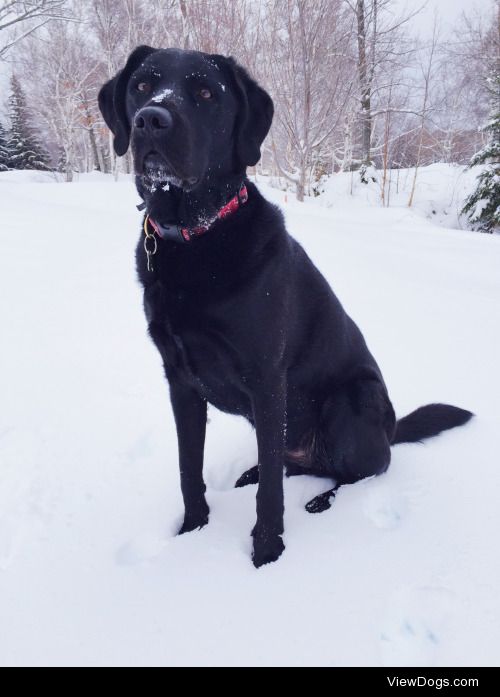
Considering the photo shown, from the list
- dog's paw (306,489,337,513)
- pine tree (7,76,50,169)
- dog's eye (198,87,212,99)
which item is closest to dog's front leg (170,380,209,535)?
dog's paw (306,489,337,513)

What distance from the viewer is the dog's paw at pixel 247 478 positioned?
184 centimetres

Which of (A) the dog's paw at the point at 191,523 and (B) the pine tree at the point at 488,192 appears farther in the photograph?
(B) the pine tree at the point at 488,192

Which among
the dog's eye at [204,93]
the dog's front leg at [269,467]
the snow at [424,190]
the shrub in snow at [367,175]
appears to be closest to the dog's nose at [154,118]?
the dog's eye at [204,93]

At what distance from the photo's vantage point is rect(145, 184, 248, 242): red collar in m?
1.38

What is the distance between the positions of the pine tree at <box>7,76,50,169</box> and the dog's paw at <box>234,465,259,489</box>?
33.0 metres

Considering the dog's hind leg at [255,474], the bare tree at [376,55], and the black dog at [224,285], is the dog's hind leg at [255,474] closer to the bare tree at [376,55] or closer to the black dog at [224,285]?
the black dog at [224,285]

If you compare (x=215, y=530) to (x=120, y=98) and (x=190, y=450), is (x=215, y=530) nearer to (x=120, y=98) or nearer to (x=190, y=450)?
(x=190, y=450)

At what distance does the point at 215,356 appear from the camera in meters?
1.34

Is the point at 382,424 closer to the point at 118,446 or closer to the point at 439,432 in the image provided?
the point at 439,432

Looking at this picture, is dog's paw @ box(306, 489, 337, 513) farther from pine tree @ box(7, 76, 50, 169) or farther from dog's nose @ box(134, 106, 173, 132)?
pine tree @ box(7, 76, 50, 169)

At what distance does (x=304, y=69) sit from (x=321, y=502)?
32.1ft

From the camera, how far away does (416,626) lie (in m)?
1.12
